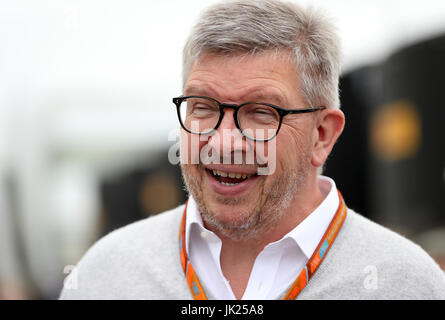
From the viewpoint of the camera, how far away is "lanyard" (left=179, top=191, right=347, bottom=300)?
1956 mm

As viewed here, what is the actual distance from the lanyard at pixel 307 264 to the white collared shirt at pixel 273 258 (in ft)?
0.11

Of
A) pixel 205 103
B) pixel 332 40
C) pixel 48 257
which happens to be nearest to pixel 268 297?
pixel 205 103

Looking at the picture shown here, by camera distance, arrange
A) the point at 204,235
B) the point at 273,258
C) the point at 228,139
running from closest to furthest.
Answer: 1. the point at 228,139
2. the point at 273,258
3. the point at 204,235

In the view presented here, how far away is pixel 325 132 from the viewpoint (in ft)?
7.36

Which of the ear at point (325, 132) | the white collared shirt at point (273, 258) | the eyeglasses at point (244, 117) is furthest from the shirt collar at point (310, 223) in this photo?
the eyeglasses at point (244, 117)

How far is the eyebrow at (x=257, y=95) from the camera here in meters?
1.97

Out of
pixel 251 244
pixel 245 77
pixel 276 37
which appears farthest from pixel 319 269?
pixel 276 37

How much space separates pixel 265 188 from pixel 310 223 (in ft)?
0.73

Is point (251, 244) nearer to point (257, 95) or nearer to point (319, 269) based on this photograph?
point (319, 269)

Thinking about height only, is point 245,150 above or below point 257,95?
below

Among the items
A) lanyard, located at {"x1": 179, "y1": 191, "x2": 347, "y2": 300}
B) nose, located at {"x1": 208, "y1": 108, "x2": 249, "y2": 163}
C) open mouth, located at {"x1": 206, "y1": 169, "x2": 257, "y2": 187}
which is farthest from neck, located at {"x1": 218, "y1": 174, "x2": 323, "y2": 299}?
nose, located at {"x1": 208, "y1": 108, "x2": 249, "y2": 163}

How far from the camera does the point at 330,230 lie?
208cm

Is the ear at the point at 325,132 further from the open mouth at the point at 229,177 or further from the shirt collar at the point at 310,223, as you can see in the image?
the open mouth at the point at 229,177

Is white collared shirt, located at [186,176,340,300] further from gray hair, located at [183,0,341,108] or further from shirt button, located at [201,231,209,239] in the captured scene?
gray hair, located at [183,0,341,108]
